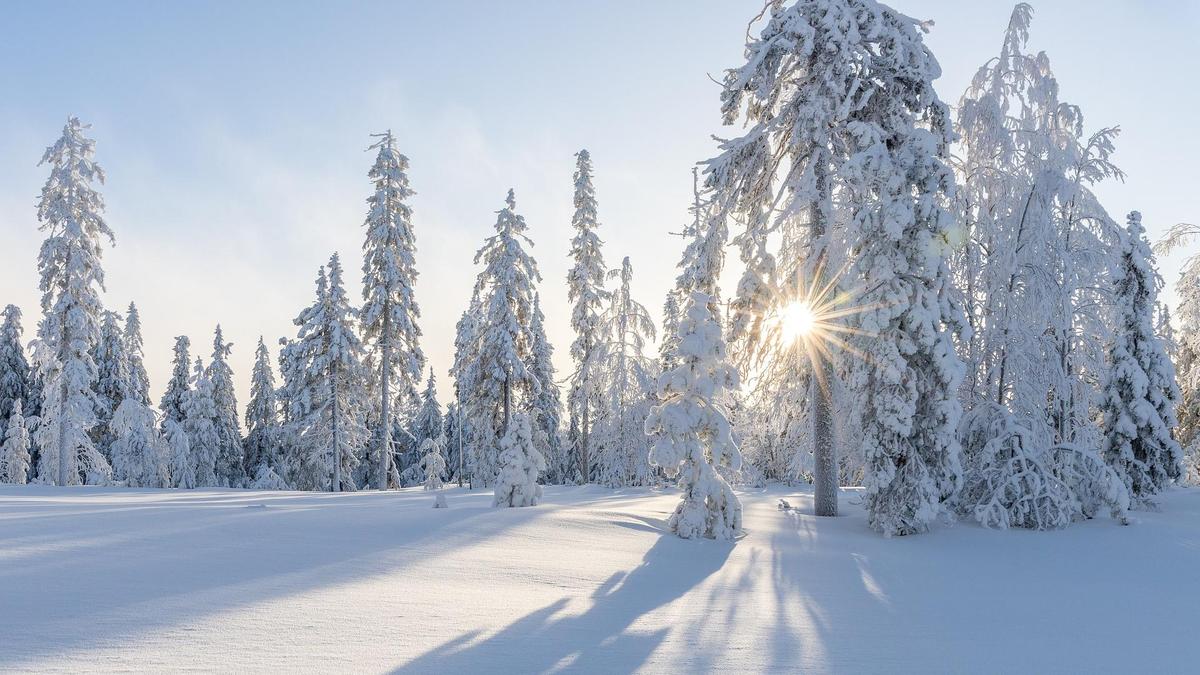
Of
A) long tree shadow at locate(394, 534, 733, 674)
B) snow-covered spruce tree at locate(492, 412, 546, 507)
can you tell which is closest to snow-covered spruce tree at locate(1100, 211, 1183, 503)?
snow-covered spruce tree at locate(492, 412, 546, 507)

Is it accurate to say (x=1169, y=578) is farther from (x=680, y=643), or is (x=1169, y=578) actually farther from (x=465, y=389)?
(x=465, y=389)

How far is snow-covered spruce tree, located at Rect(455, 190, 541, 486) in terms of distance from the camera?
31.8 metres

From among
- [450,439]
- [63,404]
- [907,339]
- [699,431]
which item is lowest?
[450,439]

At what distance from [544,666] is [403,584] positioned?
2526 millimetres

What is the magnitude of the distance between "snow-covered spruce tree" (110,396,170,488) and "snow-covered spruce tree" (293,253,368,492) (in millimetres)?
10412

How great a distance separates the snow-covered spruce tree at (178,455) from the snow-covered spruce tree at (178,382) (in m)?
5.15

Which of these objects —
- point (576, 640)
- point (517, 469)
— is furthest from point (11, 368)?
point (576, 640)

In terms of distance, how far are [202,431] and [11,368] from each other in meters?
11.0

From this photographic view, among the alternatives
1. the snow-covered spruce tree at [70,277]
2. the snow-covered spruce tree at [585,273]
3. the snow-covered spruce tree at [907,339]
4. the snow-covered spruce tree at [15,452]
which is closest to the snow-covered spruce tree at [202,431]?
the snow-covered spruce tree at [15,452]

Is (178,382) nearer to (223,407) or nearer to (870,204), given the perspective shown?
(223,407)

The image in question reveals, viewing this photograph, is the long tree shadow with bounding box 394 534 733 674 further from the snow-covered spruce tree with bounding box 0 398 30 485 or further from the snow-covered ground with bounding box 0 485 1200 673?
the snow-covered spruce tree with bounding box 0 398 30 485

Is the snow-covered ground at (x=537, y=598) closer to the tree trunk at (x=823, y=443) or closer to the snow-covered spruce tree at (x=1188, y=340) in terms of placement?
the tree trunk at (x=823, y=443)

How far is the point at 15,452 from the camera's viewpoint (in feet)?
127

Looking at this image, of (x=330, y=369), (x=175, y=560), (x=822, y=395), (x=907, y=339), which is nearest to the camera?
(x=175, y=560)
